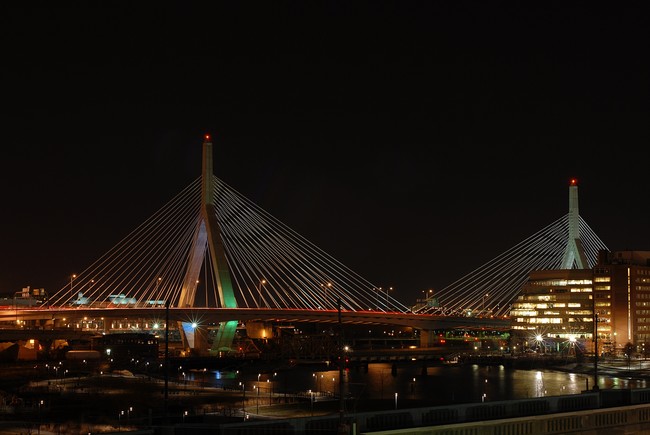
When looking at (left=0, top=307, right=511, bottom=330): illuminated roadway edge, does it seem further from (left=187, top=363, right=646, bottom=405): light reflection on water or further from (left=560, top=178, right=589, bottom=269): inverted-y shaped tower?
(left=560, top=178, right=589, bottom=269): inverted-y shaped tower

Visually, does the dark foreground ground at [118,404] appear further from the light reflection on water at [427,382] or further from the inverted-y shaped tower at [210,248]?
the inverted-y shaped tower at [210,248]

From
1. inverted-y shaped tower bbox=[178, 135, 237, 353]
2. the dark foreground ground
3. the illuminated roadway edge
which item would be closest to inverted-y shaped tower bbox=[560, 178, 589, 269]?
the illuminated roadway edge

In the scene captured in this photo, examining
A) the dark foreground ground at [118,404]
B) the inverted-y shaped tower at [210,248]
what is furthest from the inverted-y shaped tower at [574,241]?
the dark foreground ground at [118,404]

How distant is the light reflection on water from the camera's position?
52625mm

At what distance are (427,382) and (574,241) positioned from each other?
34.7 metres

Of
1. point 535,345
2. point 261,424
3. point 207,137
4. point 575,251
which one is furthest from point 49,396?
point 535,345

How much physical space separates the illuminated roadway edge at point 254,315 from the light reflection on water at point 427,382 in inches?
172

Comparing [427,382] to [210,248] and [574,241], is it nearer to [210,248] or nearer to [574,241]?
[210,248]

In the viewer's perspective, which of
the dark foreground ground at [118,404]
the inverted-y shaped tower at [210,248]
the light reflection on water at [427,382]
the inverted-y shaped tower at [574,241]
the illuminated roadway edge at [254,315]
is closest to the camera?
the dark foreground ground at [118,404]

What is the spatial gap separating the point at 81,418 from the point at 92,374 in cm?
2658

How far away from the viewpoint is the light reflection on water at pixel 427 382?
2072 inches

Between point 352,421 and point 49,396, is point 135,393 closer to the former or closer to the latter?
point 49,396

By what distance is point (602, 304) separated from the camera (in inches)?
Result: 3979

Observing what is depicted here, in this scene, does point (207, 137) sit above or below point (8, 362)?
above
